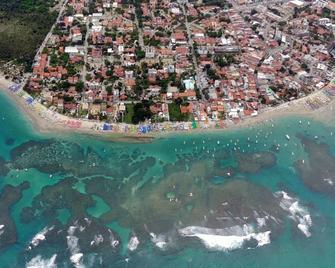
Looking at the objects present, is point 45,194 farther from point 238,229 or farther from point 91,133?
point 238,229

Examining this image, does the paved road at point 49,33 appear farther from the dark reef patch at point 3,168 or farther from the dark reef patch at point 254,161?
the dark reef patch at point 254,161

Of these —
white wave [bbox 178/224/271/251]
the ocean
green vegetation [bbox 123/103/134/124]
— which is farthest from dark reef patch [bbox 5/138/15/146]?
white wave [bbox 178/224/271/251]

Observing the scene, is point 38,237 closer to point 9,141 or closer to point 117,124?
point 9,141

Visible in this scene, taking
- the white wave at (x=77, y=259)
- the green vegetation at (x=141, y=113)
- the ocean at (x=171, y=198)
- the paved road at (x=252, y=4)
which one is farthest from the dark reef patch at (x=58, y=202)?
the paved road at (x=252, y=4)

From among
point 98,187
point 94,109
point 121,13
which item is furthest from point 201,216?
point 121,13

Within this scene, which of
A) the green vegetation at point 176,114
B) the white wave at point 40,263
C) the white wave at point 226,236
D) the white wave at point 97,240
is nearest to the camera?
the white wave at point 40,263

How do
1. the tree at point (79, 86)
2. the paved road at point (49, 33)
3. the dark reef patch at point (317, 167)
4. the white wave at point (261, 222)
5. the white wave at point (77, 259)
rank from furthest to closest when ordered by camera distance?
the paved road at point (49, 33) → the tree at point (79, 86) → the dark reef patch at point (317, 167) → the white wave at point (261, 222) → the white wave at point (77, 259)
